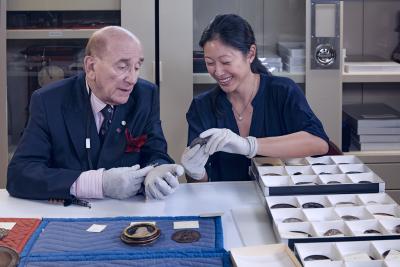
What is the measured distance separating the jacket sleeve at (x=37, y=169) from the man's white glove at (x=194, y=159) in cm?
33

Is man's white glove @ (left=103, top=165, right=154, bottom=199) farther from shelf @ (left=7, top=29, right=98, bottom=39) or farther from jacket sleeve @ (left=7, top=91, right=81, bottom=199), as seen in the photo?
shelf @ (left=7, top=29, right=98, bottom=39)

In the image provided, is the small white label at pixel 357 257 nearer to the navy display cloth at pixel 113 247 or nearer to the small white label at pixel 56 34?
the navy display cloth at pixel 113 247

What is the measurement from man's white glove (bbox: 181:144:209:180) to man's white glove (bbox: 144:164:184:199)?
0.14 m

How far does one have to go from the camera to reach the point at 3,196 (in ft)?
5.81

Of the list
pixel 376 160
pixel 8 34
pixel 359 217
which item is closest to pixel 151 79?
pixel 8 34

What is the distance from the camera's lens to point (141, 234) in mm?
1393

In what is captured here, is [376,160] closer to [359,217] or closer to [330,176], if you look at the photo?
[330,176]

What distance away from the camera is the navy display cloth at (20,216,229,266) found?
4.24ft

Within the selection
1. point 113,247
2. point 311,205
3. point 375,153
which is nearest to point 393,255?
point 311,205

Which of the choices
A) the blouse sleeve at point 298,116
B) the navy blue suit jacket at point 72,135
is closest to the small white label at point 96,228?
the navy blue suit jacket at point 72,135

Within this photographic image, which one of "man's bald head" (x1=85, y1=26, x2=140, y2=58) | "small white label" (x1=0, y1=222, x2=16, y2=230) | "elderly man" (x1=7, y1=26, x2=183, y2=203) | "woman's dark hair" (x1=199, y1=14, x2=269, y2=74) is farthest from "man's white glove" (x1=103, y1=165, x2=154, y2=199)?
"woman's dark hair" (x1=199, y1=14, x2=269, y2=74)

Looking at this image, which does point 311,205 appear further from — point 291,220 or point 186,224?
point 186,224

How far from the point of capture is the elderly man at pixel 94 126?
5.84 feet

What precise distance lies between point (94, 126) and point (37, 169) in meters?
0.23
